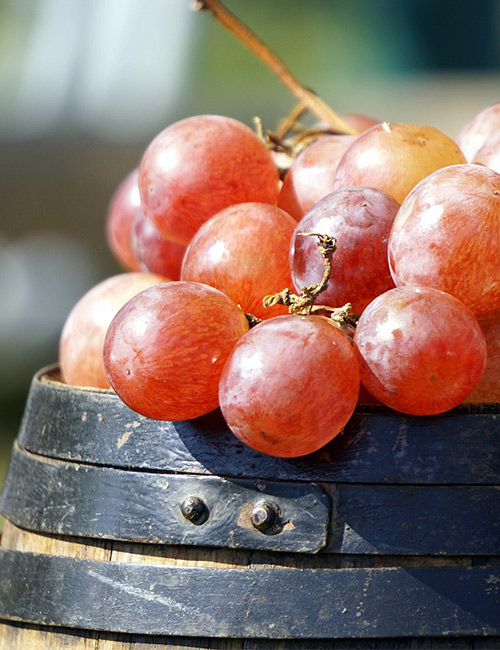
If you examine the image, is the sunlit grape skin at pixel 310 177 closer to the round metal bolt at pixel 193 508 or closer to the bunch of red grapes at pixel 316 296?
the bunch of red grapes at pixel 316 296

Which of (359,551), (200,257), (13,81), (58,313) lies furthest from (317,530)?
(13,81)

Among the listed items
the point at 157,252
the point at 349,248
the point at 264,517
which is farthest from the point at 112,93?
the point at 264,517

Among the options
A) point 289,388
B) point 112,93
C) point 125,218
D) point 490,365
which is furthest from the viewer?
point 112,93

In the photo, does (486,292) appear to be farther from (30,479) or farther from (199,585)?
(30,479)

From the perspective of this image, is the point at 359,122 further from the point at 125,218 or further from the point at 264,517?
the point at 264,517

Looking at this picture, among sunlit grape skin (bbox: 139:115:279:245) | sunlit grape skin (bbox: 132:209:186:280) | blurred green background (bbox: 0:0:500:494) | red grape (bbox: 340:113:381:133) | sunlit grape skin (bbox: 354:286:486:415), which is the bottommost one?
blurred green background (bbox: 0:0:500:494)

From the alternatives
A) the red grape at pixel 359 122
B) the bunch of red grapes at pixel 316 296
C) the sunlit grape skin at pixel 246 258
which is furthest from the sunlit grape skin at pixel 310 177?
the red grape at pixel 359 122

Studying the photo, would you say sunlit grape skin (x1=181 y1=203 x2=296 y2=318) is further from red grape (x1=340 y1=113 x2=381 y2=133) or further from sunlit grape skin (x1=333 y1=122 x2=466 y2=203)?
red grape (x1=340 y1=113 x2=381 y2=133)

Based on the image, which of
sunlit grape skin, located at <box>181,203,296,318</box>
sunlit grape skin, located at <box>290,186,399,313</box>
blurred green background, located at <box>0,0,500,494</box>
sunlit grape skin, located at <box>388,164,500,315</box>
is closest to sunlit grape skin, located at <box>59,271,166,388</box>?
sunlit grape skin, located at <box>181,203,296,318</box>
